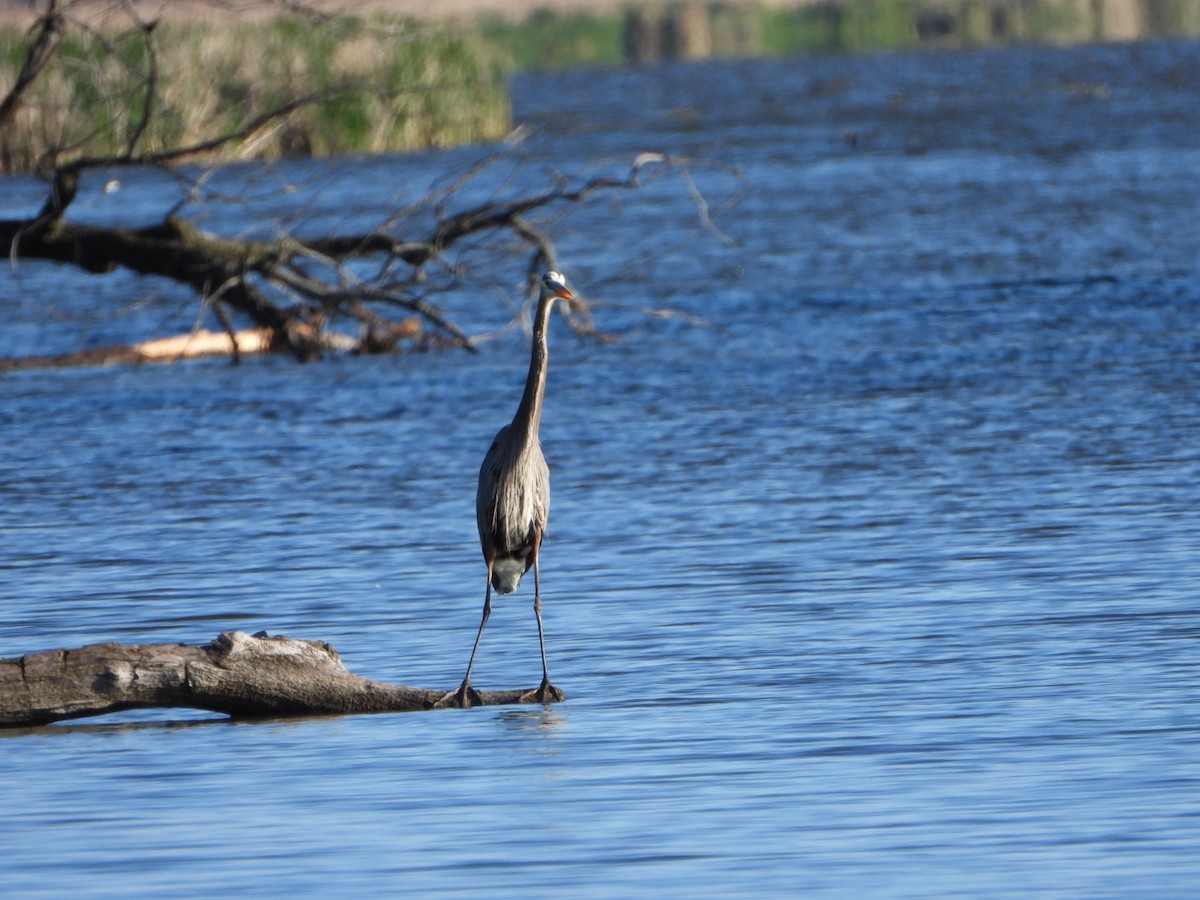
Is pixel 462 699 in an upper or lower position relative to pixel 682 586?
upper

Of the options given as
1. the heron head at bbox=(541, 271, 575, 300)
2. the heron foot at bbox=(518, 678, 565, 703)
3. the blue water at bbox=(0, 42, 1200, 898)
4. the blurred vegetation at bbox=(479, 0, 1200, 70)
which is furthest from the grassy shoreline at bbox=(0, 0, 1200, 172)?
the heron foot at bbox=(518, 678, 565, 703)

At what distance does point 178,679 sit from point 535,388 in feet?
6.15

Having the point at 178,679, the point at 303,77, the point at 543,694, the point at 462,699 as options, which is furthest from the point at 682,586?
the point at 303,77

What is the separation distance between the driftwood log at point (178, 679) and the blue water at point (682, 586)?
0.53 feet

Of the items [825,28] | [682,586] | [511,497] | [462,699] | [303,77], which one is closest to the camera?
[462,699]

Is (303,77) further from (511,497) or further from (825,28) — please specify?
(825,28)

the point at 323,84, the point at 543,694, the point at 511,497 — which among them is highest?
the point at 323,84

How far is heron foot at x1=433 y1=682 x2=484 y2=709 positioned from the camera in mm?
8055

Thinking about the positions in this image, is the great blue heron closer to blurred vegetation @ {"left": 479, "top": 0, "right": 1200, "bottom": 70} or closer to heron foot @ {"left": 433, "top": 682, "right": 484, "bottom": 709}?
heron foot @ {"left": 433, "top": 682, "right": 484, "bottom": 709}

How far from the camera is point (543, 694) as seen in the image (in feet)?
26.9

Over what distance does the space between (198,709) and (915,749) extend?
2.45 m

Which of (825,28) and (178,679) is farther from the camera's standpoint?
(825,28)

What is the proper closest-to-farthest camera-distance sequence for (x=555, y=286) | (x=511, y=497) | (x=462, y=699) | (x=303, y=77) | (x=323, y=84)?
(x=462, y=699) → (x=511, y=497) → (x=555, y=286) → (x=303, y=77) → (x=323, y=84)

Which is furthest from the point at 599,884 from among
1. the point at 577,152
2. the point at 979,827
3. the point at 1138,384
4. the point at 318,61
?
the point at 577,152
